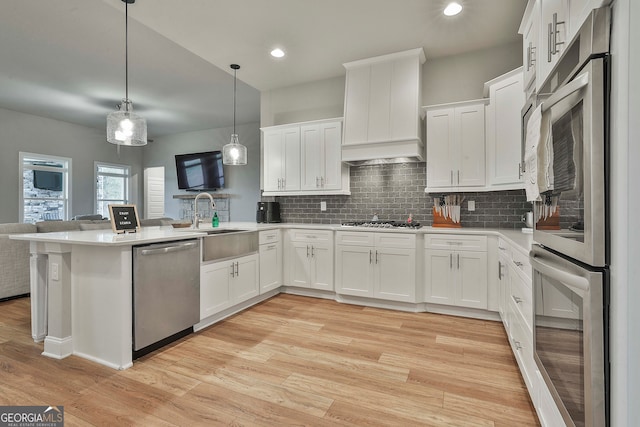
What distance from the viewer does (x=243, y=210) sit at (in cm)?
756

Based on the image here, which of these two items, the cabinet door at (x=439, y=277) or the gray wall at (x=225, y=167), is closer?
the cabinet door at (x=439, y=277)

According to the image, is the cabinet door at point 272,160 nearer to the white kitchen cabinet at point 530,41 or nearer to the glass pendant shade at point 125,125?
the glass pendant shade at point 125,125

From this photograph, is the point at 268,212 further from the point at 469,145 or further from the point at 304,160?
the point at 469,145

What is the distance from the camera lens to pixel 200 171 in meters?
7.85

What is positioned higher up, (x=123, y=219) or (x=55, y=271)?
(x=123, y=219)

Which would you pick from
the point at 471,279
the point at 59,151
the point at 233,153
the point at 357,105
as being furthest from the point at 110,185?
the point at 471,279

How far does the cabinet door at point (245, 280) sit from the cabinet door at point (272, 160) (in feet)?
4.23

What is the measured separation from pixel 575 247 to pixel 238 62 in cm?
403

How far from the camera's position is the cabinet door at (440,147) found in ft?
11.7

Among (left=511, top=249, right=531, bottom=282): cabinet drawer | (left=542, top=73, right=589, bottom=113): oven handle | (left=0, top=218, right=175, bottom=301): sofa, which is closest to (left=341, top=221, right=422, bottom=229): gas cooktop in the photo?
(left=511, top=249, right=531, bottom=282): cabinet drawer

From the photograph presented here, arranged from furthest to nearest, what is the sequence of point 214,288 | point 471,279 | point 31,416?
point 471,279 < point 214,288 < point 31,416

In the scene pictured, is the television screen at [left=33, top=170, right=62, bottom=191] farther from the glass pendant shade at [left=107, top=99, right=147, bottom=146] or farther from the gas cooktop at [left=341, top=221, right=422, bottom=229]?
the gas cooktop at [left=341, top=221, right=422, bottom=229]

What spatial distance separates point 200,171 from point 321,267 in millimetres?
5107
